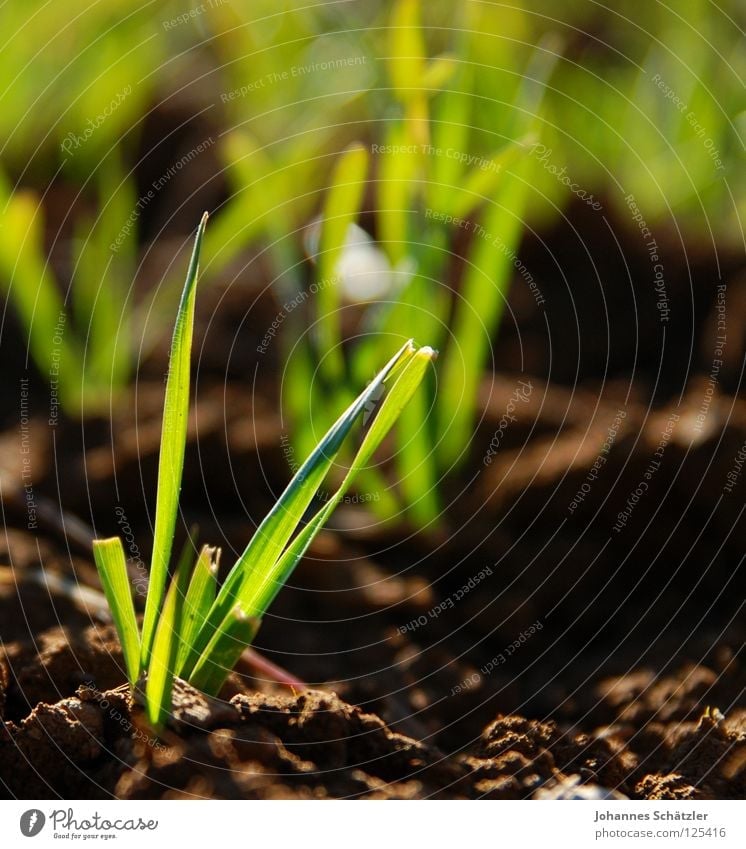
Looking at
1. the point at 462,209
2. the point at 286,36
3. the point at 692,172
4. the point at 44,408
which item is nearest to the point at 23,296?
the point at 44,408

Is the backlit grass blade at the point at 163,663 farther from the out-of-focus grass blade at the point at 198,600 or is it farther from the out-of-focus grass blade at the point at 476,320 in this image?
the out-of-focus grass blade at the point at 476,320

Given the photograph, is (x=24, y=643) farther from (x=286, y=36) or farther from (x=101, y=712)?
(x=286, y=36)

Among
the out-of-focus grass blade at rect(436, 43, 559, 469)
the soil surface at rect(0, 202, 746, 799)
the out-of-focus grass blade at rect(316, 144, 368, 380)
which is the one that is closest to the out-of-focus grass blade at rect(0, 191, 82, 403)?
the soil surface at rect(0, 202, 746, 799)

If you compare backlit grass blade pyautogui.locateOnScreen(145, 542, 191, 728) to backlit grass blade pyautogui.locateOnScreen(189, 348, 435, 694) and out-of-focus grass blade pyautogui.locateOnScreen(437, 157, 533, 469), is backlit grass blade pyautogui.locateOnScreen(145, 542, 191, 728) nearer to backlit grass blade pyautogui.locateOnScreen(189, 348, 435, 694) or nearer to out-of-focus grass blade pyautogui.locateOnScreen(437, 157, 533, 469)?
backlit grass blade pyautogui.locateOnScreen(189, 348, 435, 694)

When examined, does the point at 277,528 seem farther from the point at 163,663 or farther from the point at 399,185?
the point at 399,185

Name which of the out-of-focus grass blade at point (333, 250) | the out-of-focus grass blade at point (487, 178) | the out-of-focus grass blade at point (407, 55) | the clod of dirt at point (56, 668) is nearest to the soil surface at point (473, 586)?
the clod of dirt at point (56, 668)

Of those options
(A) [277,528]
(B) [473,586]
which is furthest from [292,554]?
(B) [473,586]
